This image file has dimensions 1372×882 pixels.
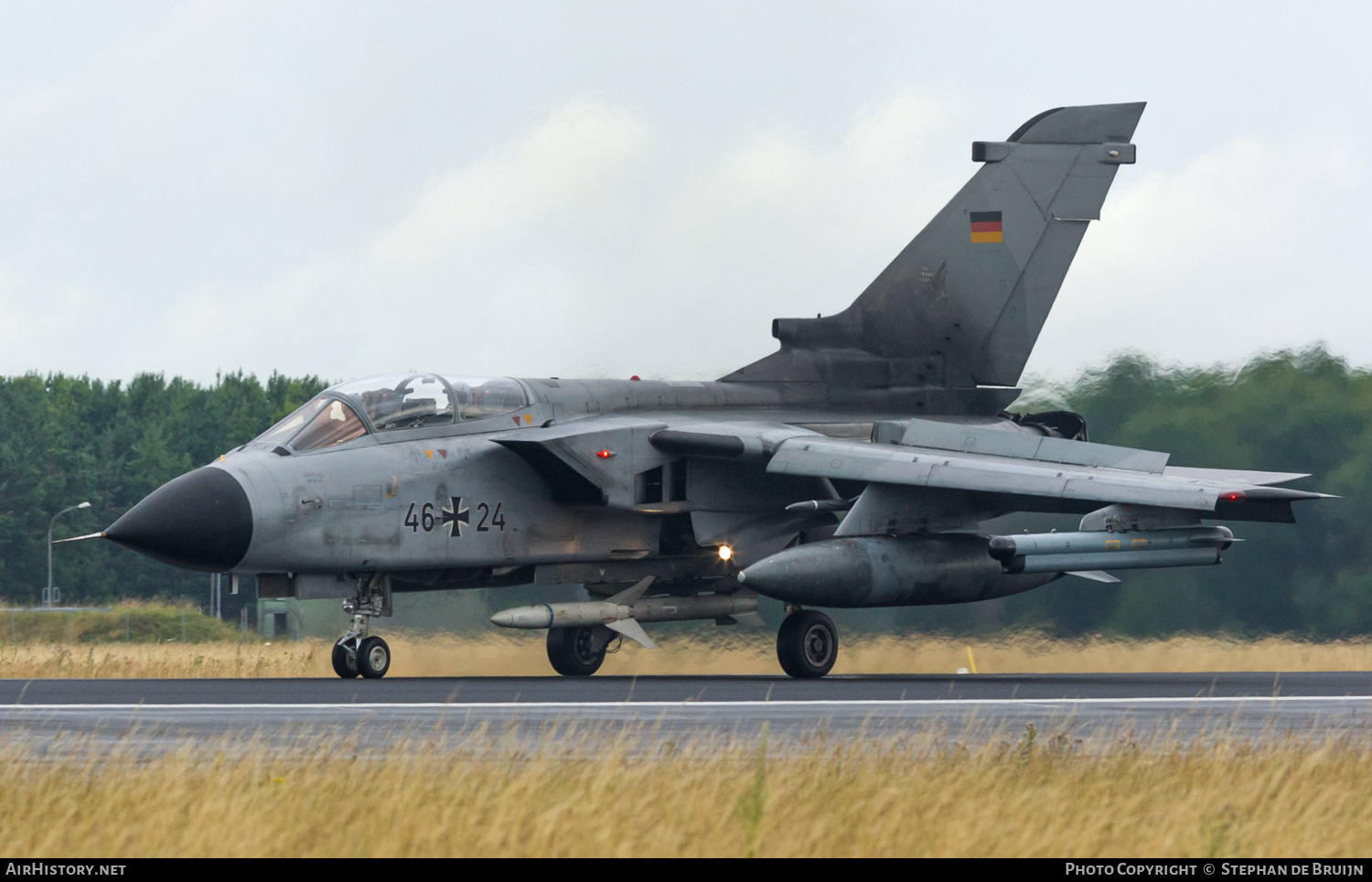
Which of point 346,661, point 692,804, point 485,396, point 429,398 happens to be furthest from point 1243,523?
point 692,804

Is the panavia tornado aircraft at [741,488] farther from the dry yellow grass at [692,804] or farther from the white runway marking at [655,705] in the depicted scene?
the dry yellow grass at [692,804]

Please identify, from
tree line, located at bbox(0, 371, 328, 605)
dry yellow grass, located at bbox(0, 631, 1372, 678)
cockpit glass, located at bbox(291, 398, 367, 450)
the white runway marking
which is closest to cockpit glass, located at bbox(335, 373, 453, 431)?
cockpit glass, located at bbox(291, 398, 367, 450)

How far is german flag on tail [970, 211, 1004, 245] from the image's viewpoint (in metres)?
20.0

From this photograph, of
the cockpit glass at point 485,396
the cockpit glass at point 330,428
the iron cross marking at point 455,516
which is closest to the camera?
the cockpit glass at point 330,428

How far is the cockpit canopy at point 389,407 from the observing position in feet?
51.3

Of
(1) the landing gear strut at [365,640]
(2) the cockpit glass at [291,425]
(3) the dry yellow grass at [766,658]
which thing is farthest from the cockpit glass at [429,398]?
(3) the dry yellow grass at [766,658]

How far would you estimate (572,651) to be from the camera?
1778 cm

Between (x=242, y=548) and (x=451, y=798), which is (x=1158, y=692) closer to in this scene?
(x=242, y=548)

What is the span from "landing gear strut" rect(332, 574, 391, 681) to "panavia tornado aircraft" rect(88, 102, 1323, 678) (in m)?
0.03

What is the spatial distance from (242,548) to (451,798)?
8.17 m

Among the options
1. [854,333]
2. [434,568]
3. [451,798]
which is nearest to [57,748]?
[451,798]

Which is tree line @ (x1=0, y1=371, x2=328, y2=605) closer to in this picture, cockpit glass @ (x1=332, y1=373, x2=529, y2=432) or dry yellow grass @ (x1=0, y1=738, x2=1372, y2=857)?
cockpit glass @ (x1=332, y1=373, x2=529, y2=432)

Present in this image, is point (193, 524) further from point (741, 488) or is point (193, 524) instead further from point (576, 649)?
point (741, 488)

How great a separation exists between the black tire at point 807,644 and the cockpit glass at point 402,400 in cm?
387
